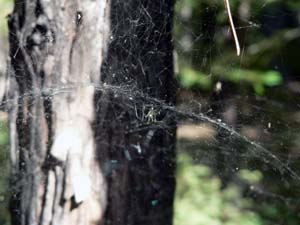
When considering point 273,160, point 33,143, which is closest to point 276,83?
point 273,160

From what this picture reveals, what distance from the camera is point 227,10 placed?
0.89 m

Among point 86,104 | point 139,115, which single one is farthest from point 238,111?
point 86,104

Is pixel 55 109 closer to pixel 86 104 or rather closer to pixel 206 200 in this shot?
pixel 86 104

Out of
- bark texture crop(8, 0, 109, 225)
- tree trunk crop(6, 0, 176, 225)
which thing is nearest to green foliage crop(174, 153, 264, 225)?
tree trunk crop(6, 0, 176, 225)

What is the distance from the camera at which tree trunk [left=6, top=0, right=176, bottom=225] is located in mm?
903

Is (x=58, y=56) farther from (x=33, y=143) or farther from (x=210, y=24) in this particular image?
(x=210, y=24)

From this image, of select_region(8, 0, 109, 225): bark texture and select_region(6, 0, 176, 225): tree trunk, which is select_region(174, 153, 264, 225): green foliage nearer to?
select_region(6, 0, 176, 225): tree trunk

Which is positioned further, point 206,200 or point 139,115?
point 206,200

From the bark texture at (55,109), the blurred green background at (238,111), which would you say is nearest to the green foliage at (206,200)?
the blurred green background at (238,111)

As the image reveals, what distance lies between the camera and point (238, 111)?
3.35 feet

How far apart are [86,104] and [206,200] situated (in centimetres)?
44

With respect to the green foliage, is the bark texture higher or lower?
higher

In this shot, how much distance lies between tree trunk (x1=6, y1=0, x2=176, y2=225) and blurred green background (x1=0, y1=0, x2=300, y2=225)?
0.05 meters

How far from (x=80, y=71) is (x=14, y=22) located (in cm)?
17
